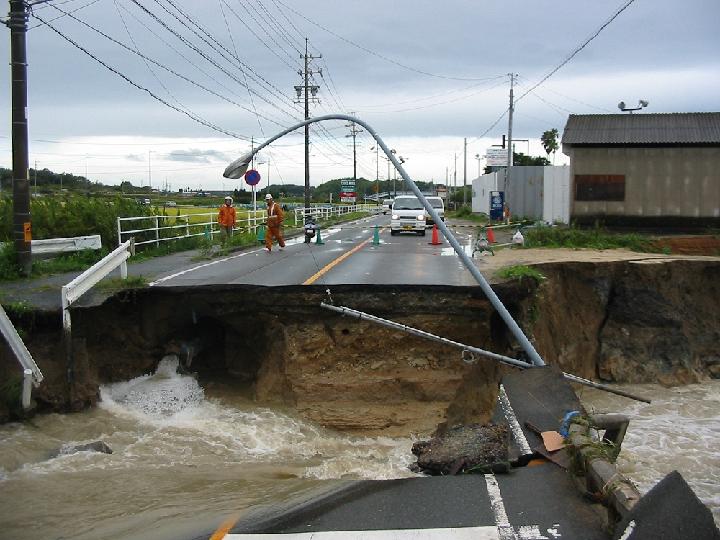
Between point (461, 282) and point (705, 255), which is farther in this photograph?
point (705, 255)

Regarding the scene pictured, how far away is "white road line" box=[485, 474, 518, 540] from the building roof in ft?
66.2

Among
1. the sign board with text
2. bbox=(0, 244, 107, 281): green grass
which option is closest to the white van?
bbox=(0, 244, 107, 281): green grass

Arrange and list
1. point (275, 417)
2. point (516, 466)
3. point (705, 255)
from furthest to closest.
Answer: point (705, 255) → point (275, 417) → point (516, 466)

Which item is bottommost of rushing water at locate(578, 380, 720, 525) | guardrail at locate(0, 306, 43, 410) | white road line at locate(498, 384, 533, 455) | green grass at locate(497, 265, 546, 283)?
rushing water at locate(578, 380, 720, 525)

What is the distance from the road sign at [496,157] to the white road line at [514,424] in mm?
55371

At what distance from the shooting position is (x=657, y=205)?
24422 mm

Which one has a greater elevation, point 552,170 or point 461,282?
point 552,170

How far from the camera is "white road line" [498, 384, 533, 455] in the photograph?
738cm

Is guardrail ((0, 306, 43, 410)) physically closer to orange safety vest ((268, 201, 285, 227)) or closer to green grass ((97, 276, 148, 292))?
green grass ((97, 276, 148, 292))

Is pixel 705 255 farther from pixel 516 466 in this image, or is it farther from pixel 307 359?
pixel 516 466

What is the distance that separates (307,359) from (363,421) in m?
1.43

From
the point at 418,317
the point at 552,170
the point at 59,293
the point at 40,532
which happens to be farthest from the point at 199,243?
the point at 552,170

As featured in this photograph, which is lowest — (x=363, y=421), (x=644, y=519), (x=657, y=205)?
(x=363, y=421)

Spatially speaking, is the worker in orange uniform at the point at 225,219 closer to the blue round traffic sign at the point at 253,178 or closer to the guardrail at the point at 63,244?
the blue round traffic sign at the point at 253,178
